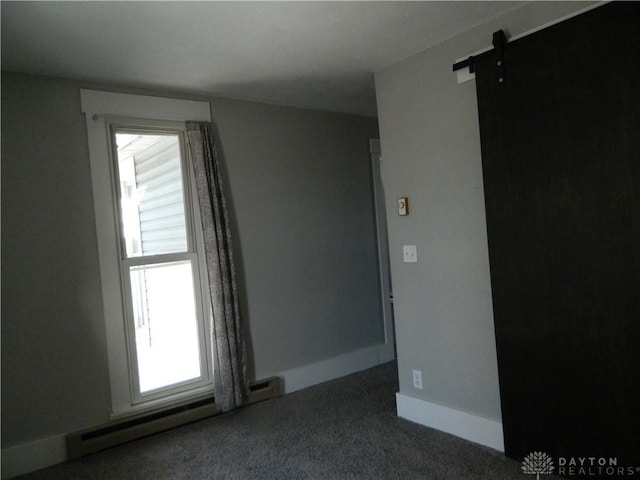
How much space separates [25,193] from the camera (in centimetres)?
269

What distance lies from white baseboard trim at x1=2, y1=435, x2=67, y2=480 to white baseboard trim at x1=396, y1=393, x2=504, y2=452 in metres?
2.24

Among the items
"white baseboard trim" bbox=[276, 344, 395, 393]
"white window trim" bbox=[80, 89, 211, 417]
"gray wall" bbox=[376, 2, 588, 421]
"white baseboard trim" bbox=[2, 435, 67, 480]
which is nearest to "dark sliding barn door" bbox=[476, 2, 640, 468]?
"gray wall" bbox=[376, 2, 588, 421]

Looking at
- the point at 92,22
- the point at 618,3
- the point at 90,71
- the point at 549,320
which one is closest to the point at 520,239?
the point at 549,320

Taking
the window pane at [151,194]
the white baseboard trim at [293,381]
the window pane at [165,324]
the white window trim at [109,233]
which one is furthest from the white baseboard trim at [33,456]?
the window pane at [151,194]

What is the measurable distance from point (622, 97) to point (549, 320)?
3.59 ft

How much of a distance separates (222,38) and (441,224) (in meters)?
1.71

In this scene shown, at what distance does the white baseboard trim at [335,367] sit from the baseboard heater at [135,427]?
361 mm

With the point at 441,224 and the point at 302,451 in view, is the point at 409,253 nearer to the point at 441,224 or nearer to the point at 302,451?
the point at 441,224

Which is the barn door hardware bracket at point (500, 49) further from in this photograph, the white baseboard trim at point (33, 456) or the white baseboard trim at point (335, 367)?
the white baseboard trim at point (33, 456)

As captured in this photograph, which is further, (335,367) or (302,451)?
(335,367)

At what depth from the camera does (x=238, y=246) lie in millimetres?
3549

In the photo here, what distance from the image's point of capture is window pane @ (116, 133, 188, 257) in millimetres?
3100

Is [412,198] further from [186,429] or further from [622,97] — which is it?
[186,429]

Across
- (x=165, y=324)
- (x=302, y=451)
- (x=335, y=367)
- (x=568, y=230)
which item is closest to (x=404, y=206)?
(x=568, y=230)
